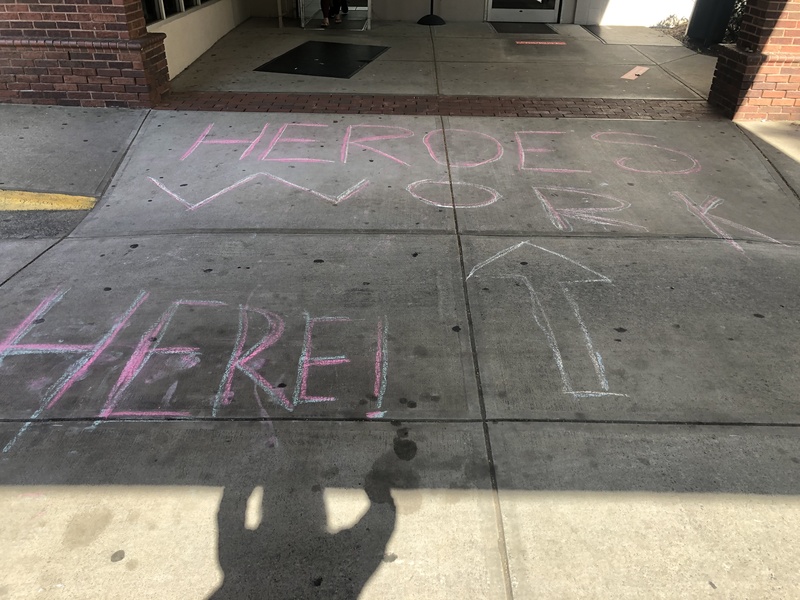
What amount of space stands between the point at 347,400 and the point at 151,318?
53.7 inches

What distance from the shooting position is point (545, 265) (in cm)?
401

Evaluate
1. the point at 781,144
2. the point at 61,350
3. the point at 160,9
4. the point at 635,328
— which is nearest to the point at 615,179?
the point at 781,144

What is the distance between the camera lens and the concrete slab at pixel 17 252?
4.00m

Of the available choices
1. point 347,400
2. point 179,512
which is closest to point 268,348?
point 347,400

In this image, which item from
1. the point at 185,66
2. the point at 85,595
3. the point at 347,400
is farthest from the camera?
the point at 185,66

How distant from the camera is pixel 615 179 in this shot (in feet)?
17.1

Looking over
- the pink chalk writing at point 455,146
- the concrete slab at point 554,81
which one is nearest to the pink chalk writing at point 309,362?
the pink chalk writing at point 455,146

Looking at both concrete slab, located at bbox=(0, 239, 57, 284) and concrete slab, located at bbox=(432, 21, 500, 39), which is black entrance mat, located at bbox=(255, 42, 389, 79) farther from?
concrete slab, located at bbox=(0, 239, 57, 284)

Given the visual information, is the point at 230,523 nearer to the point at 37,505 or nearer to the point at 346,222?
the point at 37,505

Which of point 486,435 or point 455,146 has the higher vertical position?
point 455,146

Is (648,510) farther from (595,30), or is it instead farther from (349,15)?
(349,15)

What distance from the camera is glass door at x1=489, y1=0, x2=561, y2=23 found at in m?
11.4

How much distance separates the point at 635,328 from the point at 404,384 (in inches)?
55.2

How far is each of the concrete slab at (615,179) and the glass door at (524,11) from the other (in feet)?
20.4
